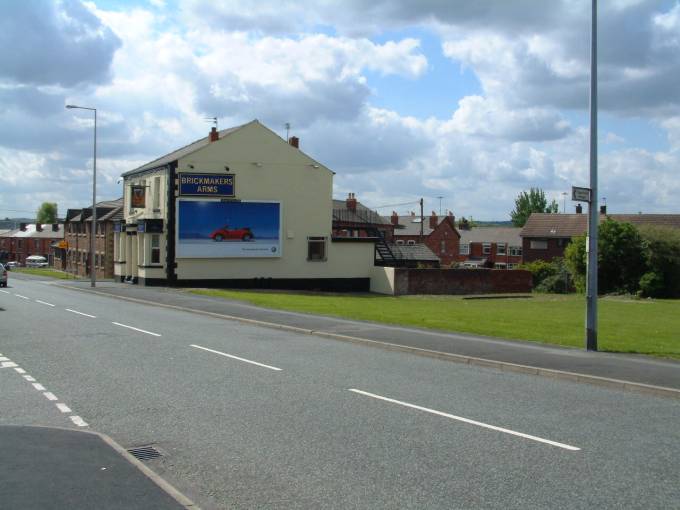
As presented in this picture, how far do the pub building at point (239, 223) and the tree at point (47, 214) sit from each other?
140872 mm

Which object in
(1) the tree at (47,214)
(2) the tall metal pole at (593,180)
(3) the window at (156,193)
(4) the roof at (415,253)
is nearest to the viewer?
(2) the tall metal pole at (593,180)

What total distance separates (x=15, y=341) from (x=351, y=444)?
1151 centimetres

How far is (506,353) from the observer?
15.4 meters

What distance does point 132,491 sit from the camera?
240 inches

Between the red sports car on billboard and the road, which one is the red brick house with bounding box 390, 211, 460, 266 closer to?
the red sports car on billboard

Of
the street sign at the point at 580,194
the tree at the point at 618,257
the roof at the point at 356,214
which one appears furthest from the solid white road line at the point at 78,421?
the roof at the point at 356,214

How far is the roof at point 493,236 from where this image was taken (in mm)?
107000

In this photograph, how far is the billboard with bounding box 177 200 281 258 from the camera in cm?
4300

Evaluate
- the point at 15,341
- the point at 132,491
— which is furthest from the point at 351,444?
the point at 15,341

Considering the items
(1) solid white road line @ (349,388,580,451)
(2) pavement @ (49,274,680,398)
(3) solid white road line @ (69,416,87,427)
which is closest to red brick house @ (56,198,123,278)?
(2) pavement @ (49,274,680,398)

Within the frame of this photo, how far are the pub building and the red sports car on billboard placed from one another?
0.20ft

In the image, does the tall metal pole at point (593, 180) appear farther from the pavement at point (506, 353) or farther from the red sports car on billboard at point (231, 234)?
the red sports car on billboard at point (231, 234)

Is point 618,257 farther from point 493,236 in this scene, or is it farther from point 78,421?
point 493,236

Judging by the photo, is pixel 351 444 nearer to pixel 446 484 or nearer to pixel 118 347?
pixel 446 484
